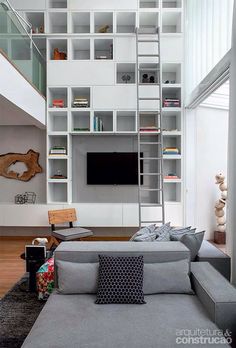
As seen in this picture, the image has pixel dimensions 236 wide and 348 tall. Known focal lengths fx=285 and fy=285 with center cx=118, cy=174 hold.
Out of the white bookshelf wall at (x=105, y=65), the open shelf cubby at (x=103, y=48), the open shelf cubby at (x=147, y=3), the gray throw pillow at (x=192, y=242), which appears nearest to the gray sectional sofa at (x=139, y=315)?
the gray throw pillow at (x=192, y=242)

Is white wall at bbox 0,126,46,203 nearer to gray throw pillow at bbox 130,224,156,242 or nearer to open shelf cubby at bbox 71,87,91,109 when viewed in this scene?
open shelf cubby at bbox 71,87,91,109

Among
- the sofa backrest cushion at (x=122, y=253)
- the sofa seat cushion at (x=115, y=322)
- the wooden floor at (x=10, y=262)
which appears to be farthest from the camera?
the wooden floor at (x=10, y=262)

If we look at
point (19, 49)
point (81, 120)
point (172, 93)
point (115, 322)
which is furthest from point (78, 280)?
Result: point (172, 93)

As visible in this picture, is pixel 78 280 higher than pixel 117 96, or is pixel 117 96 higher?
pixel 117 96

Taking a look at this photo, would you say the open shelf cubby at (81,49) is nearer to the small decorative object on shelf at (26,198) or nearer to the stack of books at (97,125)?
the stack of books at (97,125)

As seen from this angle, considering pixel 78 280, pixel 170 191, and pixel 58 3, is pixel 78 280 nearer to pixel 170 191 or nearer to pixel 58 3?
pixel 170 191

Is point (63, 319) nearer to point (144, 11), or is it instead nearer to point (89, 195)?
point (89, 195)

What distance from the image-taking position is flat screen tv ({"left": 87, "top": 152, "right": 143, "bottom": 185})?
17.9ft

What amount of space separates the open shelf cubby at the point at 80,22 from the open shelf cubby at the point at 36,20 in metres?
0.59

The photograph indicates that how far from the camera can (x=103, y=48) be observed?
5.59 meters

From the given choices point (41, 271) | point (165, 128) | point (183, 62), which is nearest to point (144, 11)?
point (183, 62)

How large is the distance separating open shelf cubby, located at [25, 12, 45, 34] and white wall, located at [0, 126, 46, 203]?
183cm

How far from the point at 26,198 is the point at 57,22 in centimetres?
347

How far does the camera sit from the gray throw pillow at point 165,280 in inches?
87.3
